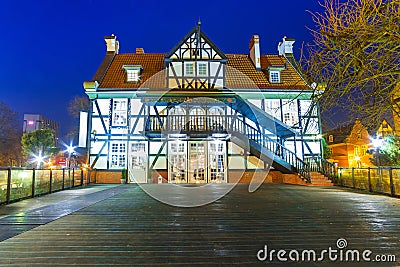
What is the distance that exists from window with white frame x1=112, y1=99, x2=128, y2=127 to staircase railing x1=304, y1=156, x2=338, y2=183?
10230 millimetres

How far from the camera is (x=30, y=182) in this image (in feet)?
25.7

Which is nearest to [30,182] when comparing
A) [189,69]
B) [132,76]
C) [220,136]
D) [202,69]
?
[220,136]

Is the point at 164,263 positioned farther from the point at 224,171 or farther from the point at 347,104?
the point at 224,171

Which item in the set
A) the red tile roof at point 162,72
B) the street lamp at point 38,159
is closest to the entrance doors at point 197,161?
the red tile roof at point 162,72

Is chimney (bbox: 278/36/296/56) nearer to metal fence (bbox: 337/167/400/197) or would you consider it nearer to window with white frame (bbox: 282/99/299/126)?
window with white frame (bbox: 282/99/299/126)

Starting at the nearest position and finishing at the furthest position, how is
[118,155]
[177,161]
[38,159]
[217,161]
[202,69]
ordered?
1. [118,155]
2. [177,161]
3. [217,161]
4. [202,69]
5. [38,159]

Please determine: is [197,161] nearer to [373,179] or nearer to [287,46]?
[373,179]

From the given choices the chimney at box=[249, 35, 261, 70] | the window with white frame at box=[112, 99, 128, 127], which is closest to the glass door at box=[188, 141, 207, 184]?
the window with white frame at box=[112, 99, 128, 127]

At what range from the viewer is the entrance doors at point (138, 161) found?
14700 millimetres

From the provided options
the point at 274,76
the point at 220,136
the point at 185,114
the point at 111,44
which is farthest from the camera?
the point at 111,44

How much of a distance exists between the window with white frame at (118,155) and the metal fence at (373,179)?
35.8 feet

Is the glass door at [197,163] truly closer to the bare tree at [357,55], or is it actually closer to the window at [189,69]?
the window at [189,69]

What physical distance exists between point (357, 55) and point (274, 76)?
45.3ft

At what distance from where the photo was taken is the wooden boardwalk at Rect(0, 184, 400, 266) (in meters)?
2.74
